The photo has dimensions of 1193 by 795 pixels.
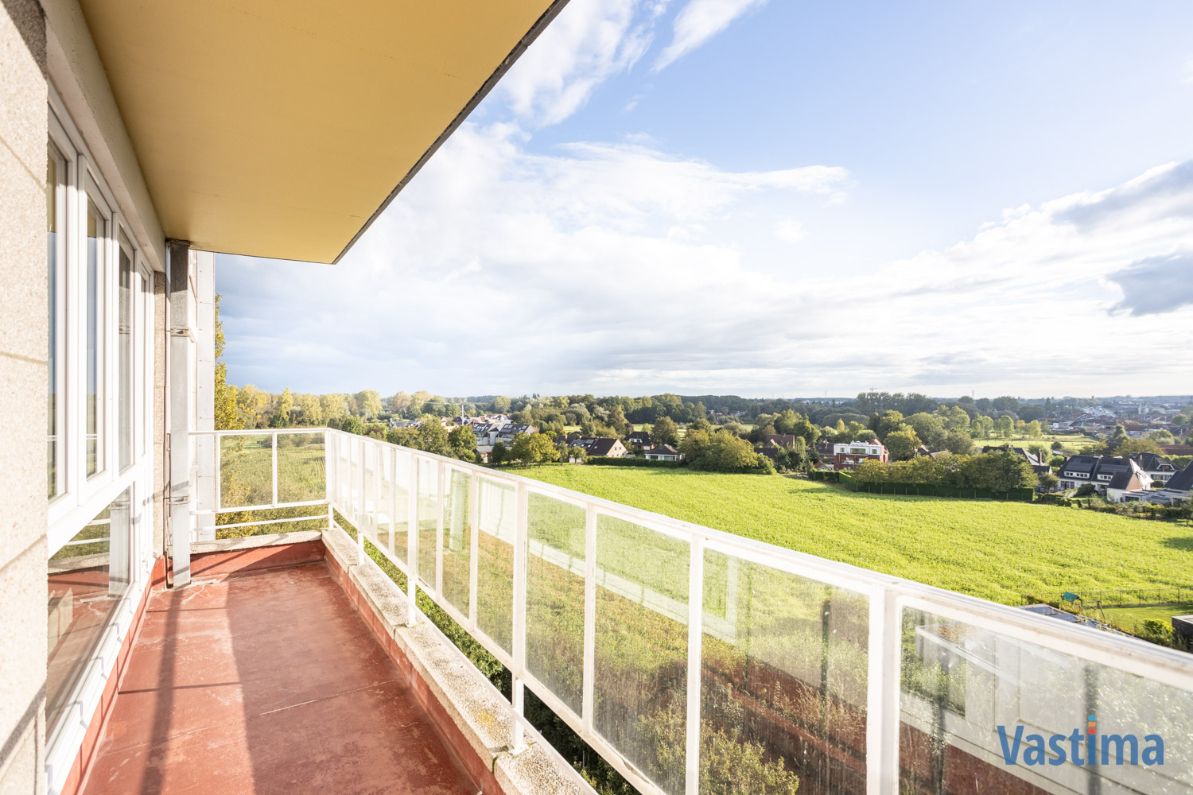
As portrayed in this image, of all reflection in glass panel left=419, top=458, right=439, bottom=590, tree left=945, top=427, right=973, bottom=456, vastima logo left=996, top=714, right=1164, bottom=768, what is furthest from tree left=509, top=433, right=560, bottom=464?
vastima logo left=996, top=714, right=1164, bottom=768

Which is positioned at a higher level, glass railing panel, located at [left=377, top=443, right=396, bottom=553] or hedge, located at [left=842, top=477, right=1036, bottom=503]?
glass railing panel, located at [left=377, top=443, right=396, bottom=553]

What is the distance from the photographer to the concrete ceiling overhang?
5.14 feet

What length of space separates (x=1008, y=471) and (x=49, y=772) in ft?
140

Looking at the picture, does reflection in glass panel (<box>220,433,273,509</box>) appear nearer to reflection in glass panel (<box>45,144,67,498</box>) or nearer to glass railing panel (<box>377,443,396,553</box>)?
glass railing panel (<box>377,443,396,553</box>)

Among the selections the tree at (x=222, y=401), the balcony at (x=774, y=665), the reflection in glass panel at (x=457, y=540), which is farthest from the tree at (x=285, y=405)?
the balcony at (x=774, y=665)

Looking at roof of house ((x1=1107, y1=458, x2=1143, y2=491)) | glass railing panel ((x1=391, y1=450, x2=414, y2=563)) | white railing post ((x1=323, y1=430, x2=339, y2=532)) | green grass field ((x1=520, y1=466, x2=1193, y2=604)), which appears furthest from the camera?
green grass field ((x1=520, y1=466, x2=1193, y2=604))

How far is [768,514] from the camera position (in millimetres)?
39875

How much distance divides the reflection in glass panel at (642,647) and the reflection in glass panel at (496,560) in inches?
22.0

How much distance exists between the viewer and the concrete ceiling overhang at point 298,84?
1.57 m

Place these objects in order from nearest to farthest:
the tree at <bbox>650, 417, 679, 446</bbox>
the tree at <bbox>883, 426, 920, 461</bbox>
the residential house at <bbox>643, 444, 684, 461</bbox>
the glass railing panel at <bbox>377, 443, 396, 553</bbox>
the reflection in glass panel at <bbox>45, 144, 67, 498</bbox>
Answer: the reflection in glass panel at <bbox>45, 144, 67, 498</bbox>
the glass railing panel at <bbox>377, 443, 396, 553</bbox>
the tree at <bbox>883, 426, 920, 461</bbox>
the tree at <bbox>650, 417, 679, 446</bbox>
the residential house at <bbox>643, 444, 684, 461</bbox>

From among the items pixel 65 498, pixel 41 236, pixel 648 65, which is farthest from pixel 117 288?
pixel 648 65

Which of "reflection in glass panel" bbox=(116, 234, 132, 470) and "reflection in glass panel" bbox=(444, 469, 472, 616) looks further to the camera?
"reflection in glass panel" bbox=(116, 234, 132, 470)

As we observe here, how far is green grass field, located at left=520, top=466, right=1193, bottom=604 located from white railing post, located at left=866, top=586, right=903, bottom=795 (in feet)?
92.0

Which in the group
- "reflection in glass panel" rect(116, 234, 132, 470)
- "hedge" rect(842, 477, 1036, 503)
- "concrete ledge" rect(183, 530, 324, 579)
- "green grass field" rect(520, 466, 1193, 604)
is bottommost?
"green grass field" rect(520, 466, 1193, 604)
